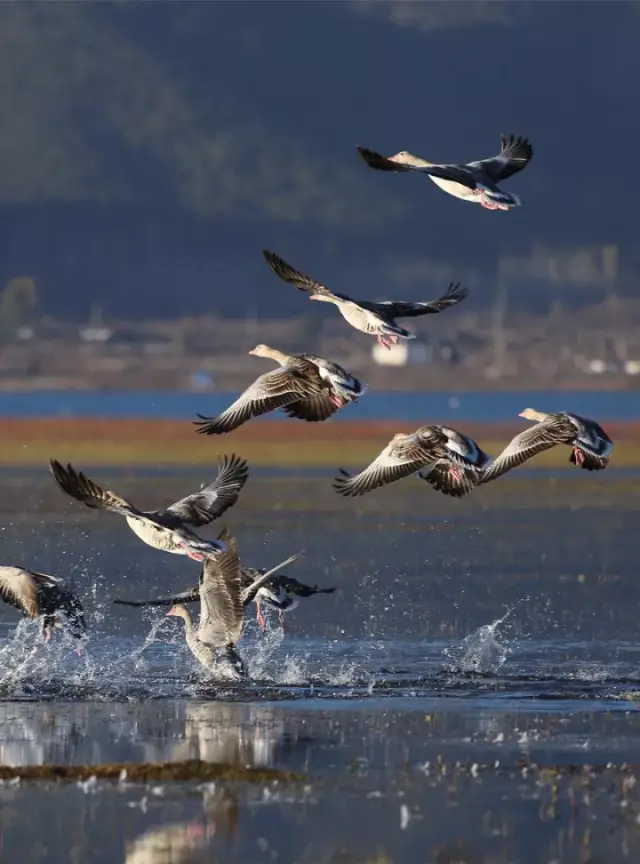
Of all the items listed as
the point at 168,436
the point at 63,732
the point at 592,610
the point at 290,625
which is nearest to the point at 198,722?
the point at 63,732

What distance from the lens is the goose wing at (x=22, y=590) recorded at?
20.5 m

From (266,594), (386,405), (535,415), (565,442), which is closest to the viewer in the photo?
(565,442)

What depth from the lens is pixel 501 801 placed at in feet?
47.3

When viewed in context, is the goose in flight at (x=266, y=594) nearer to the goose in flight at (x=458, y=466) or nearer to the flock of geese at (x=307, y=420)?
the flock of geese at (x=307, y=420)

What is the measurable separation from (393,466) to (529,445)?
1.27 m

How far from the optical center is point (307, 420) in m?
19.6

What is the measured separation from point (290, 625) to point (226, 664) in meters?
4.14

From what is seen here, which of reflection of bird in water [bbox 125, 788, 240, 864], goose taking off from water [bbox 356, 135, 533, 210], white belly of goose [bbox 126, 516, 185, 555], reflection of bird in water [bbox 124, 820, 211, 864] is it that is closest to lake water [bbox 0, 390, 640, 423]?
goose taking off from water [bbox 356, 135, 533, 210]

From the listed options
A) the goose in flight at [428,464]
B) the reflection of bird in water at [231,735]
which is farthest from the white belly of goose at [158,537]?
the goose in flight at [428,464]

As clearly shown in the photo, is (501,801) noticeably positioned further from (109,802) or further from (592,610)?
(592,610)

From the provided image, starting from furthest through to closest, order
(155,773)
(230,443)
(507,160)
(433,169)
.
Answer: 1. (230,443)
2. (507,160)
3. (433,169)
4. (155,773)

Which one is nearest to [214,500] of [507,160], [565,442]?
[565,442]

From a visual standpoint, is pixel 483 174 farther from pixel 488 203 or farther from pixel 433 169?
pixel 433 169

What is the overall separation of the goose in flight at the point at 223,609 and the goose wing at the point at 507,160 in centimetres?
442
